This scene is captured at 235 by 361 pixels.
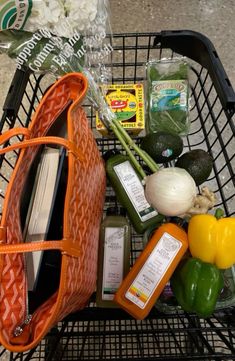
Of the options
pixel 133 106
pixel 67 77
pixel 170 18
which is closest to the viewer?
pixel 67 77

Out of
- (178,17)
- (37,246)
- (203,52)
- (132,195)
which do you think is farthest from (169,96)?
(178,17)

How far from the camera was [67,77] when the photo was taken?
1.71 feet

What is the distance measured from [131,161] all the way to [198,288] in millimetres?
266

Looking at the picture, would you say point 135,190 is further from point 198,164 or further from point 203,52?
point 203,52

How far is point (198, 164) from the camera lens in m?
A: 0.67

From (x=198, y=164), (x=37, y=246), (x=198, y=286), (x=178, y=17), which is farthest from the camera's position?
(x=178, y=17)

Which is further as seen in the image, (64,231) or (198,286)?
(198,286)

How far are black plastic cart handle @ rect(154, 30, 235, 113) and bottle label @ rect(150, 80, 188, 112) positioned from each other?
91 mm

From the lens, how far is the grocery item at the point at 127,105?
2.49ft

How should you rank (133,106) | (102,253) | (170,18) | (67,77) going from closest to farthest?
1. (67,77)
2. (102,253)
3. (133,106)
4. (170,18)

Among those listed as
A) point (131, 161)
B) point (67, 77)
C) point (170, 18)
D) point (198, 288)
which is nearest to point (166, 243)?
point (198, 288)

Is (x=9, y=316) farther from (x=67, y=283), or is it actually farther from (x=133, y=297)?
(x=133, y=297)

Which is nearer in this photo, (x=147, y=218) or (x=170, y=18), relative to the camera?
(x=147, y=218)

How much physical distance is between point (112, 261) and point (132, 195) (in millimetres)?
128
